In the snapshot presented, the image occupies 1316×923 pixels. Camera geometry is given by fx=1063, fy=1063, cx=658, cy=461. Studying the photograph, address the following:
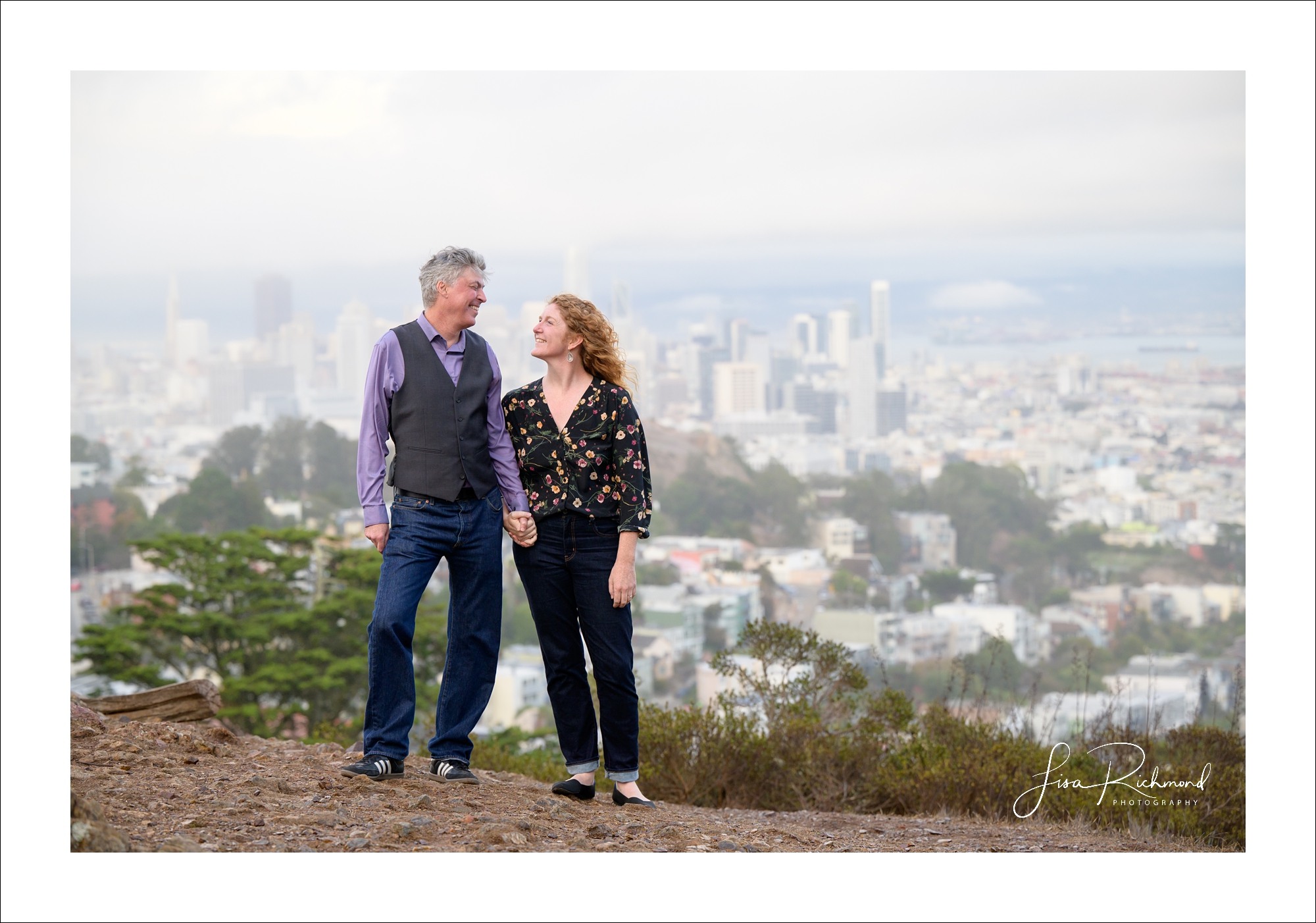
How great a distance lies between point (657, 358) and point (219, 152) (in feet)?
47.1

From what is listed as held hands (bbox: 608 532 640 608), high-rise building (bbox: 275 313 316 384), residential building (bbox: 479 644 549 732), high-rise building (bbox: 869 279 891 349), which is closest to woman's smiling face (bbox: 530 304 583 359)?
held hands (bbox: 608 532 640 608)

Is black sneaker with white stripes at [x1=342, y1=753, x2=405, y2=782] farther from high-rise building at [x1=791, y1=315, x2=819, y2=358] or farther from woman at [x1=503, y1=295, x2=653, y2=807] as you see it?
high-rise building at [x1=791, y1=315, x2=819, y2=358]

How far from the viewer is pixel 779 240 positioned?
35.2m

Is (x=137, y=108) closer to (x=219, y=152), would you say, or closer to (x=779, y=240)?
(x=219, y=152)

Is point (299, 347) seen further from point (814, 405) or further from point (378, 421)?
point (378, 421)

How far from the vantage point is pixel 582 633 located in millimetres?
3709

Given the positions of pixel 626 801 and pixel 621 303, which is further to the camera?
pixel 621 303

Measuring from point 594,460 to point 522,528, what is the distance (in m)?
0.33

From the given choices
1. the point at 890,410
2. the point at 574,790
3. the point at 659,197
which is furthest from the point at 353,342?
the point at 574,790

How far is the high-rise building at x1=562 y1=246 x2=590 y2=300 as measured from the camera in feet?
103

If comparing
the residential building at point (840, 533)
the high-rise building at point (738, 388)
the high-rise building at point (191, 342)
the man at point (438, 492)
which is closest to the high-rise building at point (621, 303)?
the high-rise building at point (738, 388)

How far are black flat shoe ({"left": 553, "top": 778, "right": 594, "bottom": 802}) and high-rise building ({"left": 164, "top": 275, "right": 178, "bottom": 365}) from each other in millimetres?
31948

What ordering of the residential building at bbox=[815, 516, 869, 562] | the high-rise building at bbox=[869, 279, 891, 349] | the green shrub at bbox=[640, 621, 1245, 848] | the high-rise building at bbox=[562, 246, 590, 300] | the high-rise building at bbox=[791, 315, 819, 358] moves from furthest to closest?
the high-rise building at bbox=[869, 279, 891, 349] < the high-rise building at bbox=[791, 315, 819, 358] < the high-rise building at bbox=[562, 246, 590, 300] < the residential building at bbox=[815, 516, 869, 562] < the green shrub at bbox=[640, 621, 1245, 848]

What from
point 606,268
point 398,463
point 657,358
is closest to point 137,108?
point 606,268
